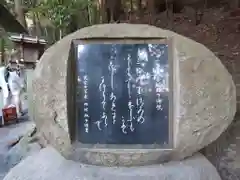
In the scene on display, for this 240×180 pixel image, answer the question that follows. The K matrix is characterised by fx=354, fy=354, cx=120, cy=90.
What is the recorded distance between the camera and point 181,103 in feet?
6.66

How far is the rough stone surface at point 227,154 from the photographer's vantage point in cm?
286

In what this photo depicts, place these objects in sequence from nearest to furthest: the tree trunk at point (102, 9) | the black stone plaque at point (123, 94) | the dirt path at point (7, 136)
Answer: the black stone plaque at point (123, 94) → the dirt path at point (7, 136) → the tree trunk at point (102, 9)

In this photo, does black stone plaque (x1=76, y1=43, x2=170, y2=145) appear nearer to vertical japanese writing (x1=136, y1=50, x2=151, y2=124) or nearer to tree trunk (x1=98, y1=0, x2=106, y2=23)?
vertical japanese writing (x1=136, y1=50, x2=151, y2=124)

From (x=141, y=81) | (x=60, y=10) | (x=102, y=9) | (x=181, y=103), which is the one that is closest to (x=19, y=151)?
(x=60, y=10)

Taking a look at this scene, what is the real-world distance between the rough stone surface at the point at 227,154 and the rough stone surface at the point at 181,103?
2.80 ft

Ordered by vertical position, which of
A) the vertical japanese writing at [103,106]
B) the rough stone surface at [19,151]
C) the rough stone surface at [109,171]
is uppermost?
the vertical japanese writing at [103,106]

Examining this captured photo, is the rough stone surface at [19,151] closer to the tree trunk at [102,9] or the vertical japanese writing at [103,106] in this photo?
the vertical japanese writing at [103,106]

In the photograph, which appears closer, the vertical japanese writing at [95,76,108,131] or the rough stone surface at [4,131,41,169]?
the vertical japanese writing at [95,76,108,131]

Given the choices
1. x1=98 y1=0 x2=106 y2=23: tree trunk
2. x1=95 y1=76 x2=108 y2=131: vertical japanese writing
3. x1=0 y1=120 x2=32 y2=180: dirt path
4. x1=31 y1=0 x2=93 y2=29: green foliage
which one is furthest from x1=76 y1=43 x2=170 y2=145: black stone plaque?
x1=98 y1=0 x2=106 y2=23: tree trunk

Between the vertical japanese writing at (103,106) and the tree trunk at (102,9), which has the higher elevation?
the tree trunk at (102,9)

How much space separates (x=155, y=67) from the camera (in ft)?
6.92

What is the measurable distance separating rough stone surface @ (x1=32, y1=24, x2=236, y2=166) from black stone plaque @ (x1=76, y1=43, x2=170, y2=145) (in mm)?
79

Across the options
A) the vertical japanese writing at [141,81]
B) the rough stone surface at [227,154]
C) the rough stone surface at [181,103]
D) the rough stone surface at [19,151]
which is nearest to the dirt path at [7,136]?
the rough stone surface at [19,151]

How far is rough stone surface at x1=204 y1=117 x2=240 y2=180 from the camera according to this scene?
2.86 meters
